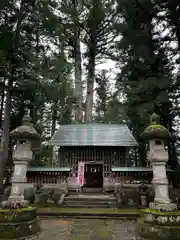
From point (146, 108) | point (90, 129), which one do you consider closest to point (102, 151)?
point (90, 129)

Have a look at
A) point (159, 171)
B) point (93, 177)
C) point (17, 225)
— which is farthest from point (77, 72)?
point (17, 225)

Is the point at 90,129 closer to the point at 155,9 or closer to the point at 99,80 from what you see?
the point at 99,80

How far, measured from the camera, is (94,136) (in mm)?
12266

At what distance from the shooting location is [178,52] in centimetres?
1128

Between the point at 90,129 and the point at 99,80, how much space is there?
257 inches

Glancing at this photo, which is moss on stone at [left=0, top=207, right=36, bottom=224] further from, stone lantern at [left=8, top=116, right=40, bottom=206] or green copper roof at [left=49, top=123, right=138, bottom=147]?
green copper roof at [left=49, top=123, right=138, bottom=147]

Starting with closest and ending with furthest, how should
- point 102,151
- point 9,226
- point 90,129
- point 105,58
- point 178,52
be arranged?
1. point 9,226
2. point 178,52
3. point 102,151
4. point 90,129
5. point 105,58

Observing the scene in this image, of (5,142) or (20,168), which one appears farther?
(5,142)

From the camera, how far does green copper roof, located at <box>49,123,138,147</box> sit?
38.0ft

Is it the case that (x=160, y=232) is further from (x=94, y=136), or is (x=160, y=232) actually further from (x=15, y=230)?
(x=94, y=136)

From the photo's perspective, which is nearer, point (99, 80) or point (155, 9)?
point (155, 9)

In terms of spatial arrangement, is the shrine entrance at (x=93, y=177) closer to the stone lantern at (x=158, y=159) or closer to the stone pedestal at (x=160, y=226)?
the stone lantern at (x=158, y=159)

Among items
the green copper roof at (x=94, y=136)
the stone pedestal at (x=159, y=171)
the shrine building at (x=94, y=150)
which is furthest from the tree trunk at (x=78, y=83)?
the stone pedestal at (x=159, y=171)

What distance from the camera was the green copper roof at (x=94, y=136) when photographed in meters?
11.6
